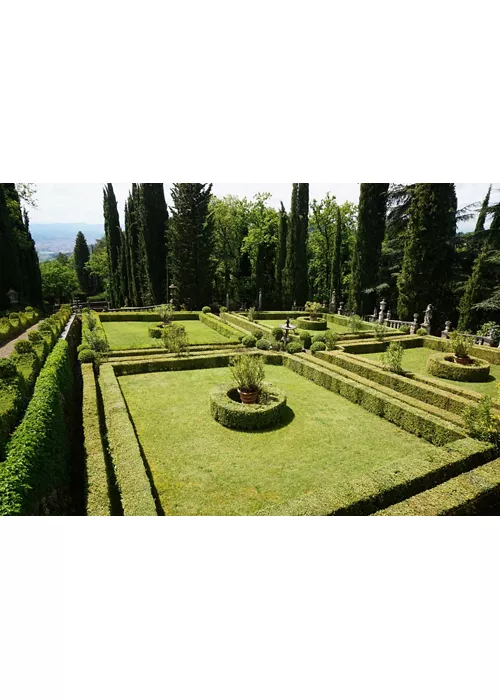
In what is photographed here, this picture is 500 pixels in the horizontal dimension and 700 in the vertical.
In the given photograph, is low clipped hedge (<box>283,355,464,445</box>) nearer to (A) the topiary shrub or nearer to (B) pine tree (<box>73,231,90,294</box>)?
(A) the topiary shrub

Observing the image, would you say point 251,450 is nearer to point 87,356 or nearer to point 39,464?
point 39,464

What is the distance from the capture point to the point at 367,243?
25938mm

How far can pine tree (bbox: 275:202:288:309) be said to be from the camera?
31344 mm

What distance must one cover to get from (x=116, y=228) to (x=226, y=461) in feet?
123

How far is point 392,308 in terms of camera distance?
1051 inches

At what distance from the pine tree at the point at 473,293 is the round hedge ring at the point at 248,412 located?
15.8 m

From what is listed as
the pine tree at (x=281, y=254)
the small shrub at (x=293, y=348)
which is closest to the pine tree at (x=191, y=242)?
the pine tree at (x=281, y=254)

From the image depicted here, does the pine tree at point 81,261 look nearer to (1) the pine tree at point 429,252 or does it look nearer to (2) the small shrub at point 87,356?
(2) the small shrub at point 87,356

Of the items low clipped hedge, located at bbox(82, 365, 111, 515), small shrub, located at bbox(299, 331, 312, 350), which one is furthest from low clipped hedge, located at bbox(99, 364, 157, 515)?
small shrub, located at bbox(299, 331, 312, 350)

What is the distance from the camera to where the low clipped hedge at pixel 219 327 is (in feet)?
60.5

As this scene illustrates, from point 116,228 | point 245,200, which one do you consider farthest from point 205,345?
point 116,228

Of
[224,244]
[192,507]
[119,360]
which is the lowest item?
[192,507]

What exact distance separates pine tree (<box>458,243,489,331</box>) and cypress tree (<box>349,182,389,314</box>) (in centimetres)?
761

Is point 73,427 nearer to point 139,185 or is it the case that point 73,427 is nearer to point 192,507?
point 192,507
